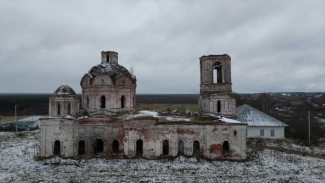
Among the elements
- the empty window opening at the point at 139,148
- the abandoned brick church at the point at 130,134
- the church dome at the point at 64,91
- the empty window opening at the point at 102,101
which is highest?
the church dome at the point at 64,91

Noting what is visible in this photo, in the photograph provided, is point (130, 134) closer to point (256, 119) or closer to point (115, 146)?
point (115, 146)

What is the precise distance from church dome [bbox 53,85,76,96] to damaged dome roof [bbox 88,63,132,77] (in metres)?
2.64

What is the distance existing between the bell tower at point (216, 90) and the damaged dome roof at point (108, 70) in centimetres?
793

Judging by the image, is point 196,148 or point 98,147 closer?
point 196,148

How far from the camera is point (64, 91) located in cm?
1927

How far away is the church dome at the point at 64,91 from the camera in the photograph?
62.5 feet

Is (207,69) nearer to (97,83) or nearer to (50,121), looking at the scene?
(97,83)

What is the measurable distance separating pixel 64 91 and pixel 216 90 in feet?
45.3

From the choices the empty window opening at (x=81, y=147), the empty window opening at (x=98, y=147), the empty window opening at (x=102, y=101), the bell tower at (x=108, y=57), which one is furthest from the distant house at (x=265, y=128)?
the empty window opening at (x=81, y=147)

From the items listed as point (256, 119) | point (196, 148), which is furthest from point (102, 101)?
point (256, 119)

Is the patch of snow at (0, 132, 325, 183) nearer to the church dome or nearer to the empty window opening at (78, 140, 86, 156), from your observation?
the empty window opening at (78, 140, 86, 156)

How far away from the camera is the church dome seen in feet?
62.5

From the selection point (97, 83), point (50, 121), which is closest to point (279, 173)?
point (97, 83)

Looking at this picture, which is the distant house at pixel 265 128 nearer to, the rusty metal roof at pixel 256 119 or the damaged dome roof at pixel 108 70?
the rusty metal roof at pixel 256 119
